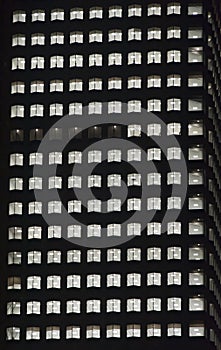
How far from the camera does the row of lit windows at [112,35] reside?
166m

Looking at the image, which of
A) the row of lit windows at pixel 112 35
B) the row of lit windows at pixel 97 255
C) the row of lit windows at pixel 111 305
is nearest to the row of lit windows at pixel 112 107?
the row of lit windows at pixel 112 35

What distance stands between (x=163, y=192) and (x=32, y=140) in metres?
14.4

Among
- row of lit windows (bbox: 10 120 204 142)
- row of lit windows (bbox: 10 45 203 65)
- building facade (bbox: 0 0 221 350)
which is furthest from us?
row of lit windows (bbox: 10 45 203 65)

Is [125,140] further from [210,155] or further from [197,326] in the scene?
[197,326]

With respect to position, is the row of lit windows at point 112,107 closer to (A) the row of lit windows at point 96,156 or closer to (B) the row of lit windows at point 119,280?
(A) the row of lit windows at point 96,156

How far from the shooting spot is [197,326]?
159 m

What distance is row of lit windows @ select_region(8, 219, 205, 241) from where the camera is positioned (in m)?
162

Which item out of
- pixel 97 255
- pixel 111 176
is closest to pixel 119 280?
pixel 97 255

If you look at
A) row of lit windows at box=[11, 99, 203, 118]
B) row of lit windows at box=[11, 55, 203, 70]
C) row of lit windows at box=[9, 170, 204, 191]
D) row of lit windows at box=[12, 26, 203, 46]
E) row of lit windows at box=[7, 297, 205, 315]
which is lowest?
row of lit windows at box=[7, 297, 205, 315]

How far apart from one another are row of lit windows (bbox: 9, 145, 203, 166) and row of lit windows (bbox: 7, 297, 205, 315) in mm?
14149

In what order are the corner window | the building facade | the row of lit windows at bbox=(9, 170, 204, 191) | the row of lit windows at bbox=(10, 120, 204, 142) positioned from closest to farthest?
the building facade → the row of lit windows at bbox=(9, 170, 204, 191) → the row of lit windows at bbox=(10, 120, 204, 142) → the corner window

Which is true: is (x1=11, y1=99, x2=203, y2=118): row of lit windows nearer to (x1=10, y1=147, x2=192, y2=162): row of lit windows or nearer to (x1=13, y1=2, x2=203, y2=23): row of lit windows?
(x1=10, y1=147, x2=192, y2=162): row of lit windows

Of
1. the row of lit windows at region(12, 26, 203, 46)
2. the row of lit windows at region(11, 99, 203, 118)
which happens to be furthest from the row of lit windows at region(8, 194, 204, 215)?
the row of lit windows at region(12, 26, 203, 46)

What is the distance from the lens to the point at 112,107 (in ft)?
547
